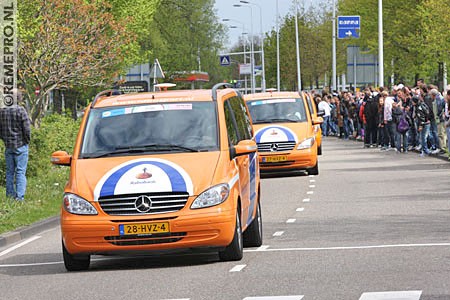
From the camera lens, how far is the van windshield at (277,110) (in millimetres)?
27859

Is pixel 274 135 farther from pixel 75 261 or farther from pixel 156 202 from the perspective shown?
pixel 156 202

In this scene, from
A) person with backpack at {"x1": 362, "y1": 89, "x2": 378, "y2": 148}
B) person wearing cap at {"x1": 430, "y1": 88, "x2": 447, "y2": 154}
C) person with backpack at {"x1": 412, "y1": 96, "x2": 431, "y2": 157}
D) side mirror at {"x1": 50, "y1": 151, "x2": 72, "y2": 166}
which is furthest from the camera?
person with backpack at {"x1": 362, "y1": 89, "x2": 378, "y2": 148}

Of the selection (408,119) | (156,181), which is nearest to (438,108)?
(408,119)

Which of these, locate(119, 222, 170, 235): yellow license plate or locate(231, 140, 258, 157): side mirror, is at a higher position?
locate(231, 140, 258, 157): side mirror

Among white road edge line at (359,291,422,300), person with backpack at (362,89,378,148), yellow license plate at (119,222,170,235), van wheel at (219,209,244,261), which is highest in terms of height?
yellow license plate at (119,222,170,235)

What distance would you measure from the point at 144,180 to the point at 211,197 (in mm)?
635

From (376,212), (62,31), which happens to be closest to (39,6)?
(62,31)

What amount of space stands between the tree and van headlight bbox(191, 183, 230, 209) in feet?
78.0

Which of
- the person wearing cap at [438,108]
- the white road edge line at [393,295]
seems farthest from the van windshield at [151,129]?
the person wearing cap at [438,108]

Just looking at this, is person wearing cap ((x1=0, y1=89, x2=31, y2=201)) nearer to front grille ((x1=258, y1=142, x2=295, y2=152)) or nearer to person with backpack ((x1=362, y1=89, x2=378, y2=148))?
front grille ((x1=258, y1=142, x2=295, y2=152))

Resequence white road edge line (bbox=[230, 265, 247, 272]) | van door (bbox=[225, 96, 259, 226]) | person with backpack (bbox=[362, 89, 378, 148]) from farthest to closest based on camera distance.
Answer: person with backpack (bbox=[362, 89, 378, 148])
van door (bbox=[225, 96, 259, 226])
white road edge line (bbox=[230, 265, 247, 272])

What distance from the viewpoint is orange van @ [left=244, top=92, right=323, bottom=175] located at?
26.8 metres

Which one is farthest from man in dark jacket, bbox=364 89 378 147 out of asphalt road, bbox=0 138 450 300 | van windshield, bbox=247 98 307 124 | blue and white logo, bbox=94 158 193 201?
blue and white logo, bbox=94 158 193 201

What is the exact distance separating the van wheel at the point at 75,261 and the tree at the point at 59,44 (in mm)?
23172
